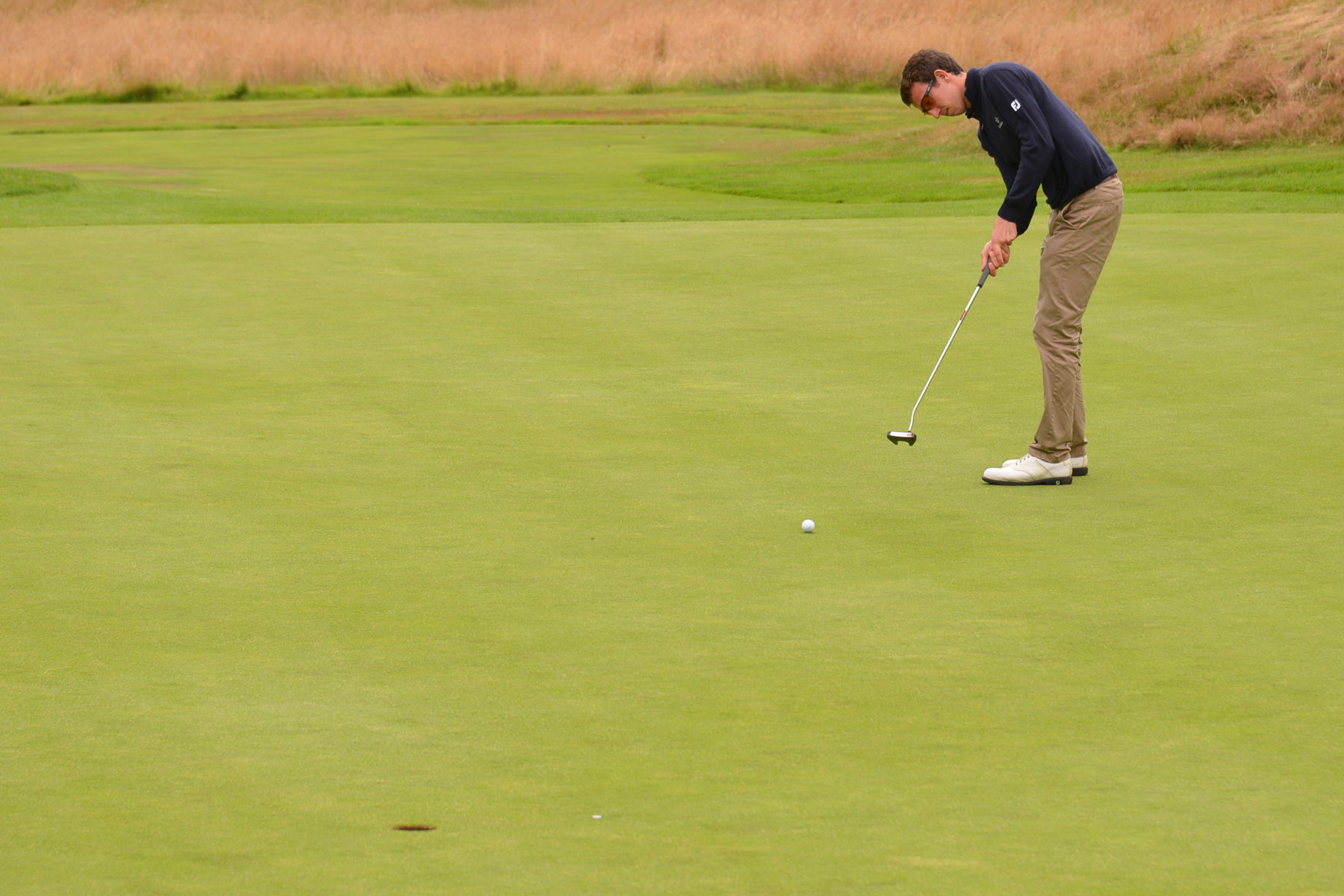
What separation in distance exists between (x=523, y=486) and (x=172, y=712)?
2.55m

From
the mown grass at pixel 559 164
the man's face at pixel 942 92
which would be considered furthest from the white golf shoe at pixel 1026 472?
the mown grass at pixel 559 164

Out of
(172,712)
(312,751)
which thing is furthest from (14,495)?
(312,751)

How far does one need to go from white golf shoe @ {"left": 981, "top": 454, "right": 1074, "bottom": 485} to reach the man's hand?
0.75 metres

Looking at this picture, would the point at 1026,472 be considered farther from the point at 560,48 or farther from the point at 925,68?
the point at 560,48

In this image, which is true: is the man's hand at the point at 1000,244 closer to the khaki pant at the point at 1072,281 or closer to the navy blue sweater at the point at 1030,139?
the navy blue sweater at the point at 1030,139

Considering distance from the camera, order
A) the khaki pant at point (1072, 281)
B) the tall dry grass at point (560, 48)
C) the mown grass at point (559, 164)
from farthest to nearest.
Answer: the tall dry grass at point (560, 48), the mown grass at point (559, 164), the khaki pant at point (1072, 281)

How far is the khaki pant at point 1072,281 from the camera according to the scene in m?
7.20

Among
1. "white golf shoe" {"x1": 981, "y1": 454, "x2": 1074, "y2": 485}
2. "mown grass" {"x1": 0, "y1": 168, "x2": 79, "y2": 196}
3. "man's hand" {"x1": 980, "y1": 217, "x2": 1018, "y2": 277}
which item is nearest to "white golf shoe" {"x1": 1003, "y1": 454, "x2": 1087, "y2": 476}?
"white golf shoe" {"x1": 981, "y1": 454, "x2": 1074, "y2": 485}

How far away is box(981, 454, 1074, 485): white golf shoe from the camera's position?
6.97m

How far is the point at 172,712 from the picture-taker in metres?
4.43

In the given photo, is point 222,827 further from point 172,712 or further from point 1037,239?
point 1037,239

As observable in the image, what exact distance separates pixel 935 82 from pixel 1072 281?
3.14 feet

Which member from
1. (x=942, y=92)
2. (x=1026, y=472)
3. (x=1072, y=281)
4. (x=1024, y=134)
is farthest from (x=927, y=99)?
(x=1026, y=472)

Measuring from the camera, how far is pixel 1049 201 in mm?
7156
